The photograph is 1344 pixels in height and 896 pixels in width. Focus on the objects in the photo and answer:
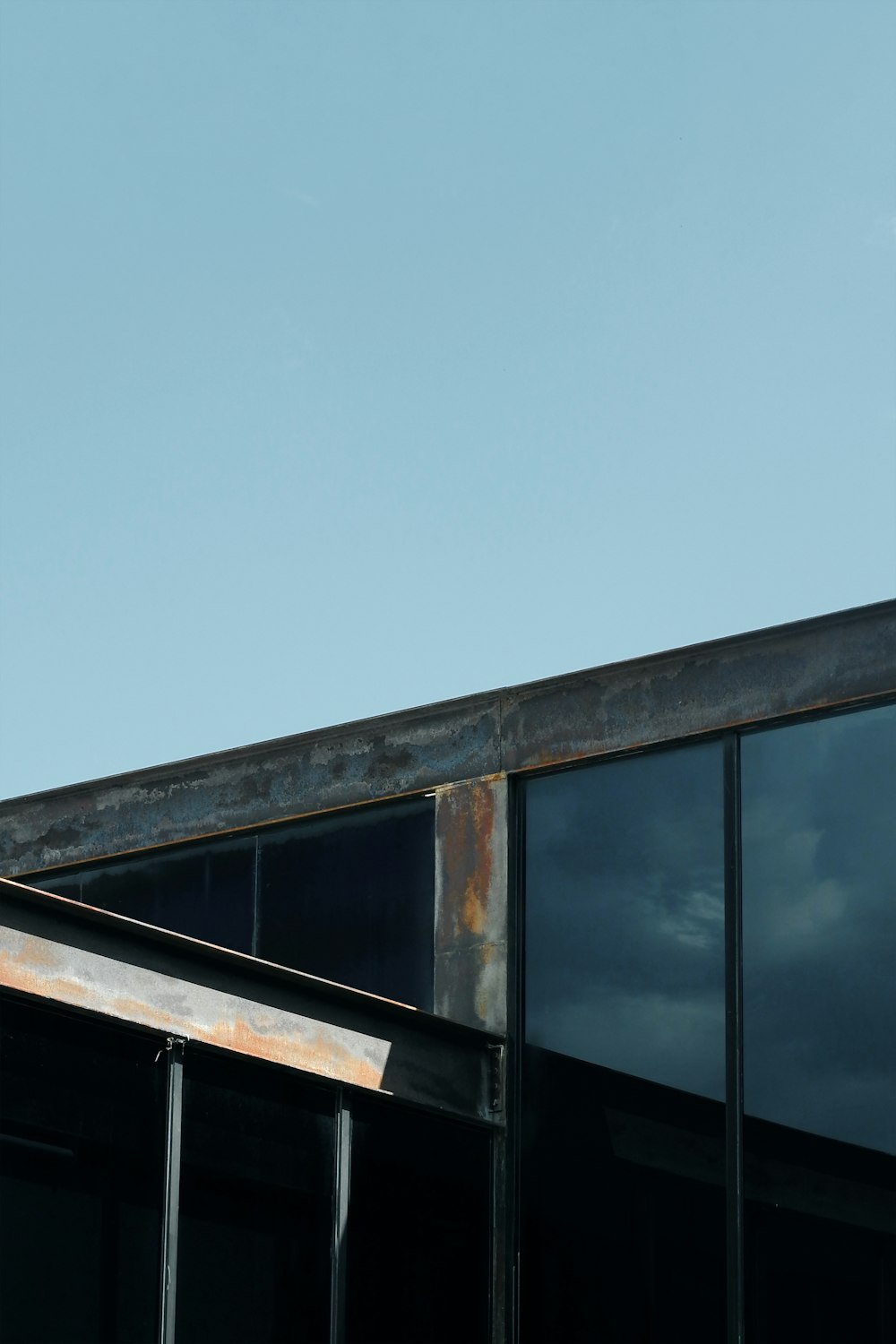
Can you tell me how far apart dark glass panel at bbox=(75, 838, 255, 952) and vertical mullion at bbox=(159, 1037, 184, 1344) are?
3651 millimetres

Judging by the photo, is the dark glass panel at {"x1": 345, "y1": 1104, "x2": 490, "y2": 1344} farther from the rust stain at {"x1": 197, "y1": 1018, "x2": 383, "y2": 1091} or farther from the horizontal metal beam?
the horizontal metal beam

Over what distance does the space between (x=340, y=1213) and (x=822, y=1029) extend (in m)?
3.54

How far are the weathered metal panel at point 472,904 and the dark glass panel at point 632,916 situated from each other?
0.23m

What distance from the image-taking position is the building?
1291 centimetres

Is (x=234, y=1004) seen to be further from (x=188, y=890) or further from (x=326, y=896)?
(x=188, y=890)

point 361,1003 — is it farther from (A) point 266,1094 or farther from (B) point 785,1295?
(B) point 785,1295

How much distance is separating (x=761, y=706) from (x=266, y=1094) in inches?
178

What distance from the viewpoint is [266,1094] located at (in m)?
14.0

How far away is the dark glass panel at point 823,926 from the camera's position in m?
13.9

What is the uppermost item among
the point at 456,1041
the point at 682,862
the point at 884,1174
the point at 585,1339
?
the point at 682,862

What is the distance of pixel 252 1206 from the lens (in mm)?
13602

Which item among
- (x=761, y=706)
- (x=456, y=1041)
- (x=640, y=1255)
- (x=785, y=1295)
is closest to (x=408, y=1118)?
(x=456, y=1041)

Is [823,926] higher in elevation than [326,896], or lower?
lower


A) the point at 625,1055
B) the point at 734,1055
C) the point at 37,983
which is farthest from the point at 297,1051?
the point at 734,1055
